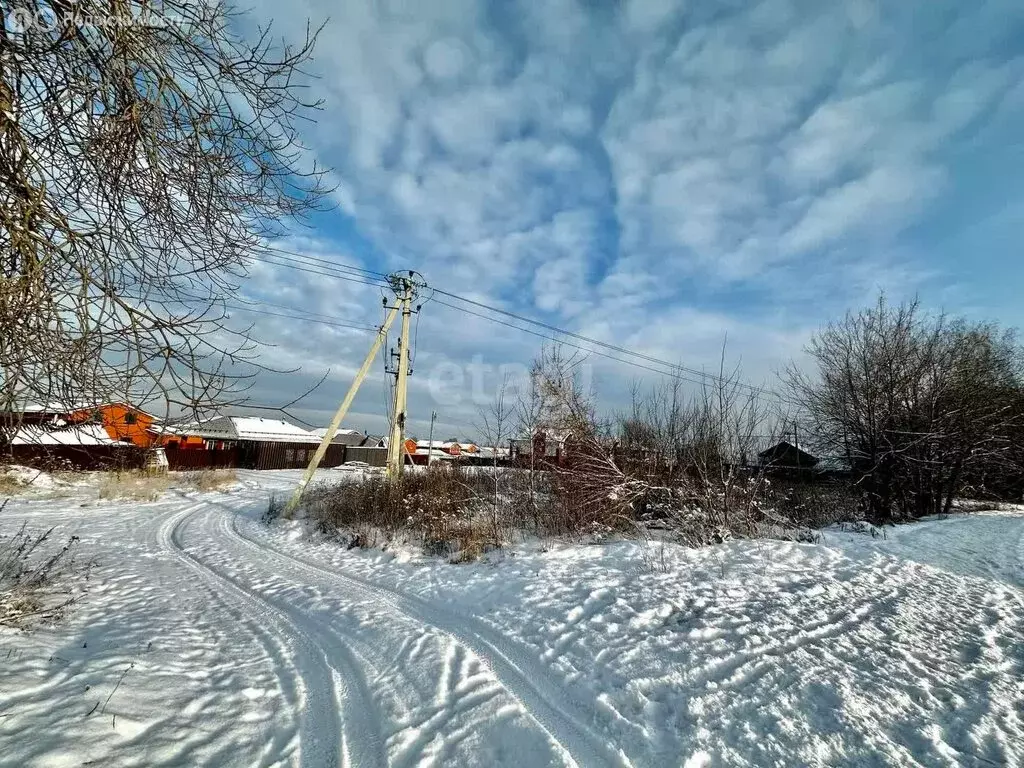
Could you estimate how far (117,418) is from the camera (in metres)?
2.82

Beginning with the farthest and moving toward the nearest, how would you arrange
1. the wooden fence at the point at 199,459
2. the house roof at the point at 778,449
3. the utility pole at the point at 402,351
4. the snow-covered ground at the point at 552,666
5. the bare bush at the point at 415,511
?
1. the wooden fence at the point at 199,459
2. the utility pole at the point at 402,351
3. the house roof at the point at 778,449
4. the bare bush at the point at 415,511
5. the snow-covered ground at the point at 552,666

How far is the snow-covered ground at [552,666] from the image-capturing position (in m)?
2.76

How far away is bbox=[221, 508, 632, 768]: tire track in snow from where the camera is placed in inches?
113

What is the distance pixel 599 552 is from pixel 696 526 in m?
1.84

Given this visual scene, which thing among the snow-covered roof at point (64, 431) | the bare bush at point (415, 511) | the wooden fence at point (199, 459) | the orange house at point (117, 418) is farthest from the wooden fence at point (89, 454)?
the wooden fence at point (199, 459)

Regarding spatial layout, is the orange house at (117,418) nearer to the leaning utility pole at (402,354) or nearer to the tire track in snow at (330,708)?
the tire track in snow at (330,708)

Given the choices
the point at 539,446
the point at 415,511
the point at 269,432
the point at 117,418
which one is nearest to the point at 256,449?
the point at 269,432

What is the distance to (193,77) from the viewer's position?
3.15 meters

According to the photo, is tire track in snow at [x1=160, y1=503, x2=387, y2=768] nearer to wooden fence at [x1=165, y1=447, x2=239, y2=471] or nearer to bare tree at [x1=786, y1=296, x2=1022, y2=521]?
bare tree at [x1=786, y1=296, x2=1022, y2=521]

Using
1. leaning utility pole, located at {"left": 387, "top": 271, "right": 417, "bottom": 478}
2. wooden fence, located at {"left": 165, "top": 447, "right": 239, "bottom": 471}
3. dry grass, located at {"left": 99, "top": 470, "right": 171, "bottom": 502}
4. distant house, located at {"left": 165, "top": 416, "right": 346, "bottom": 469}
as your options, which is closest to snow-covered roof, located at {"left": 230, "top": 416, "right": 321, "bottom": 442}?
→ distant house, located at {"left": 165, "top": 416, "right": 346, "bottom": 469}

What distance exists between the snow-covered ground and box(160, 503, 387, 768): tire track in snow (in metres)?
0.02

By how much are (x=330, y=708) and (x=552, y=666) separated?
176cm

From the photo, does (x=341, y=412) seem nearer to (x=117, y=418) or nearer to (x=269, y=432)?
(x=117, y=418)

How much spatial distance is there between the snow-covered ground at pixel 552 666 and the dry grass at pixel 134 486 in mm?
12059
